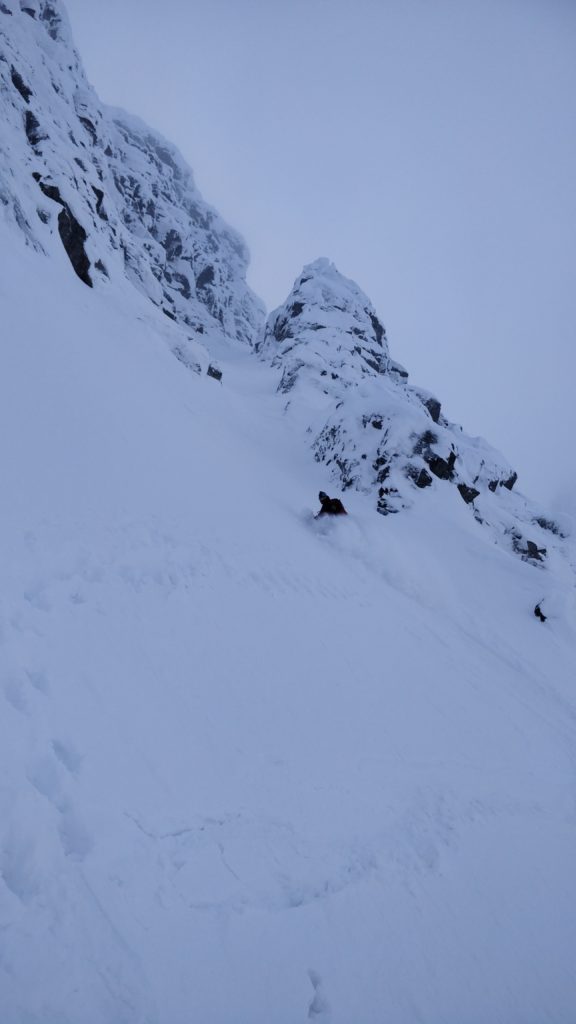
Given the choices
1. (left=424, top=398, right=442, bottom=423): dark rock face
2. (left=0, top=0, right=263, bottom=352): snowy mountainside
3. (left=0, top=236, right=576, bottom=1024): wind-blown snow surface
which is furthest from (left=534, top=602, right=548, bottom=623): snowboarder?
(left=424, top=398, right=442, bottom=423): dark rock face

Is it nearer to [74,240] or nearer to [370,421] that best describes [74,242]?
[74,240]

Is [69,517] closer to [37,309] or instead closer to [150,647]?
[150,647]

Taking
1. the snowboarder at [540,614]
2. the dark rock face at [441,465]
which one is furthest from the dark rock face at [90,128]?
the snowboarder at [540,614]

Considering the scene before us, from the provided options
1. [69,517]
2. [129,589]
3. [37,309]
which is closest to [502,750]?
[129,589]

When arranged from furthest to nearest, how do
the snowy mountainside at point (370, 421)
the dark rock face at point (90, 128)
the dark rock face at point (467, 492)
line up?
1. the dark rock face at point (90, 128)
2. the dark rock face at point (467, 492)
3. the snowy mountainside at point (370, 421)

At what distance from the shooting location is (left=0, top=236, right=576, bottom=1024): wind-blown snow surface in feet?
10.6

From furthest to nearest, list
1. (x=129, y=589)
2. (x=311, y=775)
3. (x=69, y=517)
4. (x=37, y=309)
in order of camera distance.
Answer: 1. (x=37, y=309)
2. (x=69, y=517)
3. (x=129, y=589)
4. (x=311, y=775)

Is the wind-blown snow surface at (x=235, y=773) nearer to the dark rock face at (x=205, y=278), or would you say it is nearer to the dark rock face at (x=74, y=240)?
the dark rock face at (x=74, y=240)

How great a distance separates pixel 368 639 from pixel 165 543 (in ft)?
14.7

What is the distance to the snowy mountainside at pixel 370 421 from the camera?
70.4ft

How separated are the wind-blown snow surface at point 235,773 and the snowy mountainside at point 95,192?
1569 centimetres

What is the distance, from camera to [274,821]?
447 cm

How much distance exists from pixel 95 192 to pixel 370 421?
31.2 m

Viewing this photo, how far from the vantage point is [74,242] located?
2367 centimetres
